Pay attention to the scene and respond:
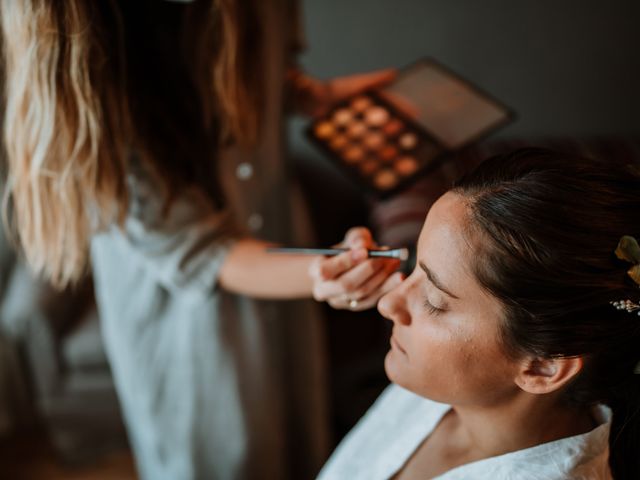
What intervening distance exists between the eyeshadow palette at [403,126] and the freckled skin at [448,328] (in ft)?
1.08

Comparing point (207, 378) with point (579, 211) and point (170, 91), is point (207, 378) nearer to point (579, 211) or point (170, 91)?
point (170, 91)

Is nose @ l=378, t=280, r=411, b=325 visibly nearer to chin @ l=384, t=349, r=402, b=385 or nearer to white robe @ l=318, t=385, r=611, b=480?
chin @ l=384, t=349, r=402, b=385

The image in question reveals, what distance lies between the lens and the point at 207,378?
42.6 inches

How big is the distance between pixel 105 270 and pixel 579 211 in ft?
2.56

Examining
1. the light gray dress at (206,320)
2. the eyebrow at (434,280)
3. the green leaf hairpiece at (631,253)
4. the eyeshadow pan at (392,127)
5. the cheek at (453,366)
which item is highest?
the green leaf hairpiece at (631,253)

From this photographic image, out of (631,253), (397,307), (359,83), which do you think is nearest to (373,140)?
(359,83)

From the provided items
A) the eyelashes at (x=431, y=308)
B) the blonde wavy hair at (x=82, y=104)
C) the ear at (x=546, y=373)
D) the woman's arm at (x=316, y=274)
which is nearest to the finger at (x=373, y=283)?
the woman's arm at (x=316, y=274)

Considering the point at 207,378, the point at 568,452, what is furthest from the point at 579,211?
the point at 207,378

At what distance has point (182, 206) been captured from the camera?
91 centimetres

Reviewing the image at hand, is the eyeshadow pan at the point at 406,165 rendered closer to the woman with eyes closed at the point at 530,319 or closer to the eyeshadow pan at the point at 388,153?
the eyeshadow pan at the point at 388,153

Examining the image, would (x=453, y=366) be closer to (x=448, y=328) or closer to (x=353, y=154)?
(x=448, y=328)

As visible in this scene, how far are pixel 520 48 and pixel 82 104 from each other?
1316mm

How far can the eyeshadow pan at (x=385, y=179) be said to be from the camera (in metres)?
1.00

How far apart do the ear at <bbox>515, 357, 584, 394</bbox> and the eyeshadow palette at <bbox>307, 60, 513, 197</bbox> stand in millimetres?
413
